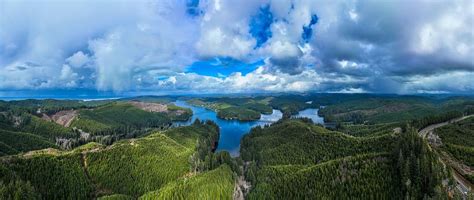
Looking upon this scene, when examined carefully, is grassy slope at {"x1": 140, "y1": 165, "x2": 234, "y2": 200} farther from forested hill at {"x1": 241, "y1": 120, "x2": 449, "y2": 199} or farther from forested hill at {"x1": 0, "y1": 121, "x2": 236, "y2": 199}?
forested hill at {"x1": 241, "y1": 120, "x2": 449, "y2": 199}

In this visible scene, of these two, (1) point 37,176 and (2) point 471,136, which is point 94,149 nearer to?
(1) point 37,176

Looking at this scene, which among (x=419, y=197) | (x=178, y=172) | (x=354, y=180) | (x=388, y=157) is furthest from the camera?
(x=178, y=172)

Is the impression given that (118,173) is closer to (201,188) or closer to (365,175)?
(201,188)

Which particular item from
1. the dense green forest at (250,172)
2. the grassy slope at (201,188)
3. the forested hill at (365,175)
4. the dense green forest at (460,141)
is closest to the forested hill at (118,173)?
the grassy slope at (201,188)

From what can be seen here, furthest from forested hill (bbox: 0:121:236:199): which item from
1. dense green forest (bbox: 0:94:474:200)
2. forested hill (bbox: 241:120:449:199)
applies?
forested hill (bbox: 241:120:449:199)

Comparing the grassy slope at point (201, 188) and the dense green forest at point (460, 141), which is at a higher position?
the dense green forest at point (460, 141)

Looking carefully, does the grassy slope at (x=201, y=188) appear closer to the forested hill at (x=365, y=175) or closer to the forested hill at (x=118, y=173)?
the forested hill at (x=118, y=173)

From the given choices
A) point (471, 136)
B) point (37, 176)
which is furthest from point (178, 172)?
point (471, 136)
